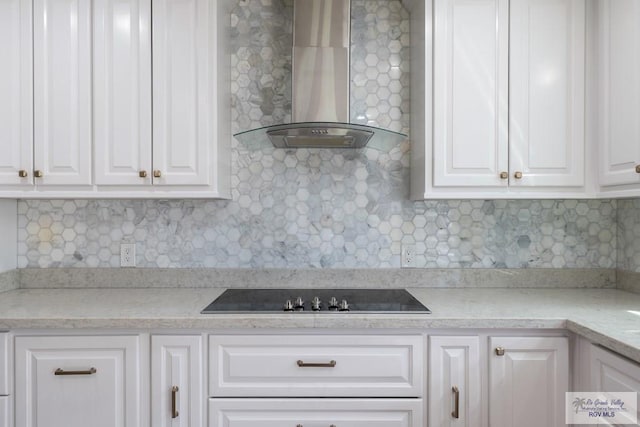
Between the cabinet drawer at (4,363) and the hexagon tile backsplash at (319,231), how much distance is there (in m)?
0.63

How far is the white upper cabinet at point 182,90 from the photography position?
5.83ft

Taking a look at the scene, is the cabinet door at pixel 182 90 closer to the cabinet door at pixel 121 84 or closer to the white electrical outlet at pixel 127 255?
the cabinet door at pixel 121 84

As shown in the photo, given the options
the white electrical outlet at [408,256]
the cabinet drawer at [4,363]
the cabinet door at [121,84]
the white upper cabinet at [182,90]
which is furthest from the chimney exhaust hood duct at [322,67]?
the cabinet drawer at [4,363]

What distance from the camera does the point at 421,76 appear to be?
187 cm

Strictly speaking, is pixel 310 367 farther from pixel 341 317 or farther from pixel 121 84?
pixel 121 84

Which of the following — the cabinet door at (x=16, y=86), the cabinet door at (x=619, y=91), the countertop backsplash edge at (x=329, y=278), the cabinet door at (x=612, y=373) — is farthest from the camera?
the countertop backsplash edge at (x=329, y=278)

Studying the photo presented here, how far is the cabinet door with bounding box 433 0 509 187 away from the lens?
1.79 meters

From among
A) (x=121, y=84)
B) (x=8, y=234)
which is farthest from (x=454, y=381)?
(x=8, y=234)

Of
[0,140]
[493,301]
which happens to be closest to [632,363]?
[493,301]

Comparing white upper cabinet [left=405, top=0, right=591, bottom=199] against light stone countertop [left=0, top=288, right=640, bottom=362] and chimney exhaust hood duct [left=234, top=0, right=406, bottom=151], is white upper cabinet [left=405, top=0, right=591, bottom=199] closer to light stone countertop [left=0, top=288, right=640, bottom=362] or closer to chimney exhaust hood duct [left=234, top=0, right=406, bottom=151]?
chimney exhaust hood duct [left=234, top=0, right=406, bottom=151]

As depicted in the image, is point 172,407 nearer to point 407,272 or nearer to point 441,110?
point 407,272

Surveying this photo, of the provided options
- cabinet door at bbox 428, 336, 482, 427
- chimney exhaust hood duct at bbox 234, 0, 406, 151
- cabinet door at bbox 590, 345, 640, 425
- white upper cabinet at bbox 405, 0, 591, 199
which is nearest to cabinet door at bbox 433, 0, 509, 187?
white upper cabinet at bbox 405, 0, 591, 199

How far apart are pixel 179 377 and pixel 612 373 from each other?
1541 millimetres

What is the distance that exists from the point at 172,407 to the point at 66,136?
1.26m
